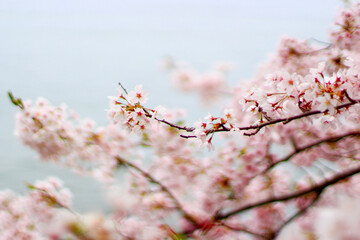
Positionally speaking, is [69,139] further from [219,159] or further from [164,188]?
[219,159]

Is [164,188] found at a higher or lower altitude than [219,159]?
lower

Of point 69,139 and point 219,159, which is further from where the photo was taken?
point 219,159

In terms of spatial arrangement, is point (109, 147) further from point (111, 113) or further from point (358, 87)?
point (358, 87)

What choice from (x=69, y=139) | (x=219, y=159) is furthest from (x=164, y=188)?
(x=69, y=139)

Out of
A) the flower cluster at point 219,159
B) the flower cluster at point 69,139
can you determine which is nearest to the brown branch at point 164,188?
the flower cluster at point 219,159

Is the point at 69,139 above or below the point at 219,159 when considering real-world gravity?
below

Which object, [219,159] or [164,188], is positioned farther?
[219,159]

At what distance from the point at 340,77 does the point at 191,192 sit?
10.9 ft

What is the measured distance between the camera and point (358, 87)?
41.2 inches

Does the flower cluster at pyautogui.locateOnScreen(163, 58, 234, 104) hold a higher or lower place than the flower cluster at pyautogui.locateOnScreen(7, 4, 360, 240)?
higher

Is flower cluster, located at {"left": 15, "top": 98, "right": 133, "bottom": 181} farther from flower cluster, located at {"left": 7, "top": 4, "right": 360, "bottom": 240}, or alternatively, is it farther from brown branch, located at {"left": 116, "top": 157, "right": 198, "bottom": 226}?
brown branch, located at {"left": 116, "top": 157, "right": 198, "bottom": 226}

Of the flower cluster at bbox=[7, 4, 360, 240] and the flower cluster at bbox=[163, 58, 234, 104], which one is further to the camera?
the flower cluster at bbox=[163, 58, 234, 104]

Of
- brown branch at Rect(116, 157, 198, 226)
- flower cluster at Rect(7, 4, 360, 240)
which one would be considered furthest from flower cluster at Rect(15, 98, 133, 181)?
brown branch at Rect(116, 157, 198, 226)

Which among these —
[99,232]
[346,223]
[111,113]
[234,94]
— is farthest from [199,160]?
[346,223]
